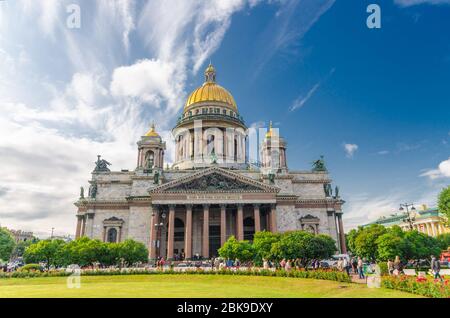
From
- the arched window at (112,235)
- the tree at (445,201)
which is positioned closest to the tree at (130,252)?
the arched window at (112,235)

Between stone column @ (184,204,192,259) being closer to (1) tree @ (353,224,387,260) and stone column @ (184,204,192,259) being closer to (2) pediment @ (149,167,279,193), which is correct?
(2) pediment @ (149,167,279,193)

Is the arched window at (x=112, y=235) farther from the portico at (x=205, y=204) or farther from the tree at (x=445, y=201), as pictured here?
the tree at (x=445, y=201)

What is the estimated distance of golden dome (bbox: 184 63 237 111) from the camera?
64.0 metres

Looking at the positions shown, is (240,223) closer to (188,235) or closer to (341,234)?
(188,235)

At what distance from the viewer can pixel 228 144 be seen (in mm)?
61125

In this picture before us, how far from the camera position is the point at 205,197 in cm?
4672

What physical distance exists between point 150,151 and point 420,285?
4696 centimetres

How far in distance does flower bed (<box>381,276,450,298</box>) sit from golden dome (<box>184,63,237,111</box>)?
50.1 meters

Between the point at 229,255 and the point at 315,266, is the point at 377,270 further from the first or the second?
the point at 229,255

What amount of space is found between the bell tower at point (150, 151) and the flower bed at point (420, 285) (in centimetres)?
4296

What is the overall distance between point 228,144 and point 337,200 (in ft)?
70.7

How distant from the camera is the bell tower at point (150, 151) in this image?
182ft

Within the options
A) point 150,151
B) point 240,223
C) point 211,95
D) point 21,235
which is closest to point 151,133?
point 150,151

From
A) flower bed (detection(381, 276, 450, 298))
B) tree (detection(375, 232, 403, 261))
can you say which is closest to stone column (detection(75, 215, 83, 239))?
tree (detection(375, 232, 403, 261))
